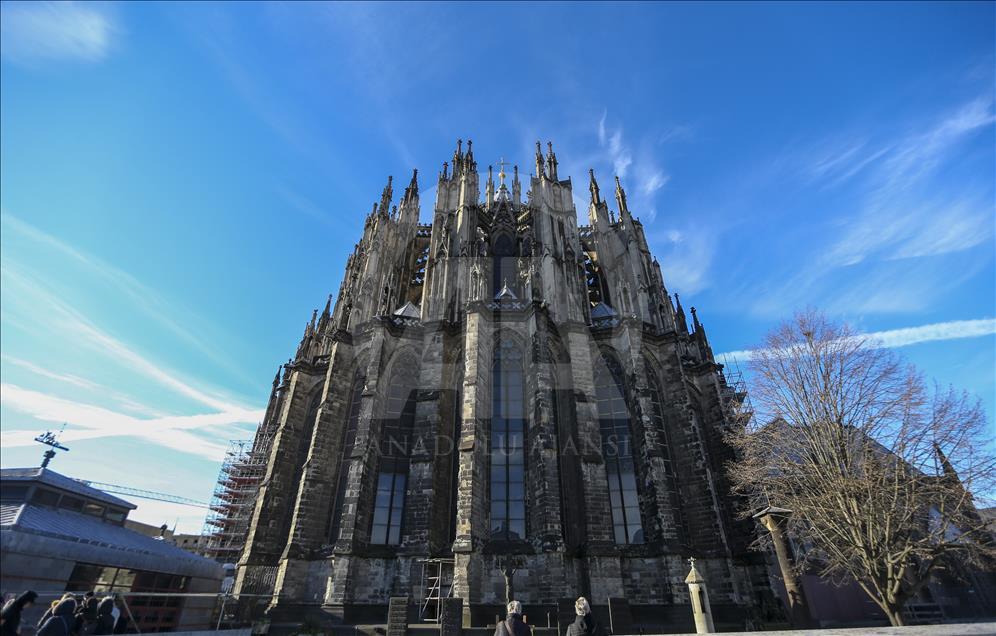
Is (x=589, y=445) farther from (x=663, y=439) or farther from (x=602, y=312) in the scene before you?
(x=602, y=312)

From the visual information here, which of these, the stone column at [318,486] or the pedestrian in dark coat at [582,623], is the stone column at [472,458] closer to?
the stone column at [318,486]

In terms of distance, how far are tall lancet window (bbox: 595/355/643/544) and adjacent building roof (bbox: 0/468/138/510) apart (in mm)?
18641

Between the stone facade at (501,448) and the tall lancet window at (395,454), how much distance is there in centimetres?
7

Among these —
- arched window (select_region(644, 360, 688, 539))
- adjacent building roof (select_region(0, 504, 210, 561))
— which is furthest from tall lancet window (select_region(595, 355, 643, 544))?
adjacent building roof (select_region(0, 504, 210, 561))

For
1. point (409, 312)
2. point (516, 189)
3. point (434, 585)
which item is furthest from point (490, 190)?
point (434, 585)

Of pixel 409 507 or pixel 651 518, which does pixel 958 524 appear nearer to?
pixel 651 518

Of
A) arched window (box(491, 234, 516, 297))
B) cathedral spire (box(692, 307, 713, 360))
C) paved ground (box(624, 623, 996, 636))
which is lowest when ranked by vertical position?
paved ground (box(624, 623, 996, 636))

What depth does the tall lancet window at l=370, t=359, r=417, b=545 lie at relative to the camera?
1734cm

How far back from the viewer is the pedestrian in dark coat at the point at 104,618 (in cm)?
866

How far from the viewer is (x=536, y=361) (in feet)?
61.3

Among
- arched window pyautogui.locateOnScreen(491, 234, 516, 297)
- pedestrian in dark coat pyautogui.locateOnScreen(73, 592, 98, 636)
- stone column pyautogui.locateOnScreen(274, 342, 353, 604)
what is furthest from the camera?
arched window pyautogui.locateOnScreen(491, 234, 516, 297)

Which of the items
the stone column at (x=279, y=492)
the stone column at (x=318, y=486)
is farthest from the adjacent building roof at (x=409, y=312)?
the stone column at (x=279, y=492)

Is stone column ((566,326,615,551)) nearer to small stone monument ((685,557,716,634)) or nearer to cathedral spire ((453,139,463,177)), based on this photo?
small stone monument ((685,557,716,634))

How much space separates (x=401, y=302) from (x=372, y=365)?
779 cm
